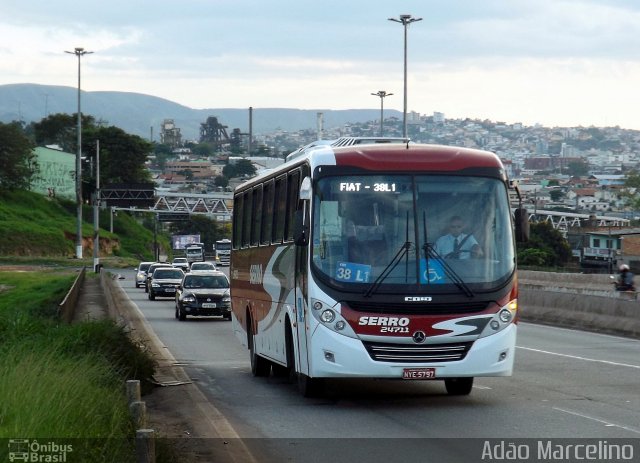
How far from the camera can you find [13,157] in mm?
118250

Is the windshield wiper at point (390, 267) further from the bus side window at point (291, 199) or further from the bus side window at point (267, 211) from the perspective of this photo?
the bus side window at point (267, 211)

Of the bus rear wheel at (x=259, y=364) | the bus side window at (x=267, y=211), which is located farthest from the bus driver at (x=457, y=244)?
the bus rear wheel at (x=259, y=364)

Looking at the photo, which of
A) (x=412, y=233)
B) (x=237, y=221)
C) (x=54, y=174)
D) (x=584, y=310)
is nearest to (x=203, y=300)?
(x=584, y=310)

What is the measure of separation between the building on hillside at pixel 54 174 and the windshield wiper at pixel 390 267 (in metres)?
121

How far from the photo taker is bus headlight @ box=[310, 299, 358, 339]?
14.7 meters

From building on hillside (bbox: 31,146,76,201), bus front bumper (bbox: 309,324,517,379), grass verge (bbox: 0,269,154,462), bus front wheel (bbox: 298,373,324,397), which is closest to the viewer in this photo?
grass verge (bbox: 0,269,154,462)

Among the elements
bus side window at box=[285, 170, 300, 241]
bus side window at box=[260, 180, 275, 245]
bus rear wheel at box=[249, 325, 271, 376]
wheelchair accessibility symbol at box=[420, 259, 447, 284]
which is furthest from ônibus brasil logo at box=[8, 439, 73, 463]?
bus rear wheel at box=[249, 325, 271, 376]

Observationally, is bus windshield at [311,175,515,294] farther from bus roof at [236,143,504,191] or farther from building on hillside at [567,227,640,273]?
building on hillside at [567,227,640,273]

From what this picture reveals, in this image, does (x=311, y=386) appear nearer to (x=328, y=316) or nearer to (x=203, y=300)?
(x=328, y=316)

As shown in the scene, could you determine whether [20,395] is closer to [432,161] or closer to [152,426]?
[152,426]

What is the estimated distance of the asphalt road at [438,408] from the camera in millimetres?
12508

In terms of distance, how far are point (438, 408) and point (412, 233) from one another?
6.75ft

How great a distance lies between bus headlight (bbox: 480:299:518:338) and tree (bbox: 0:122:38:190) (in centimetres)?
10637

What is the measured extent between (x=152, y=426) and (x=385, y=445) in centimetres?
296
